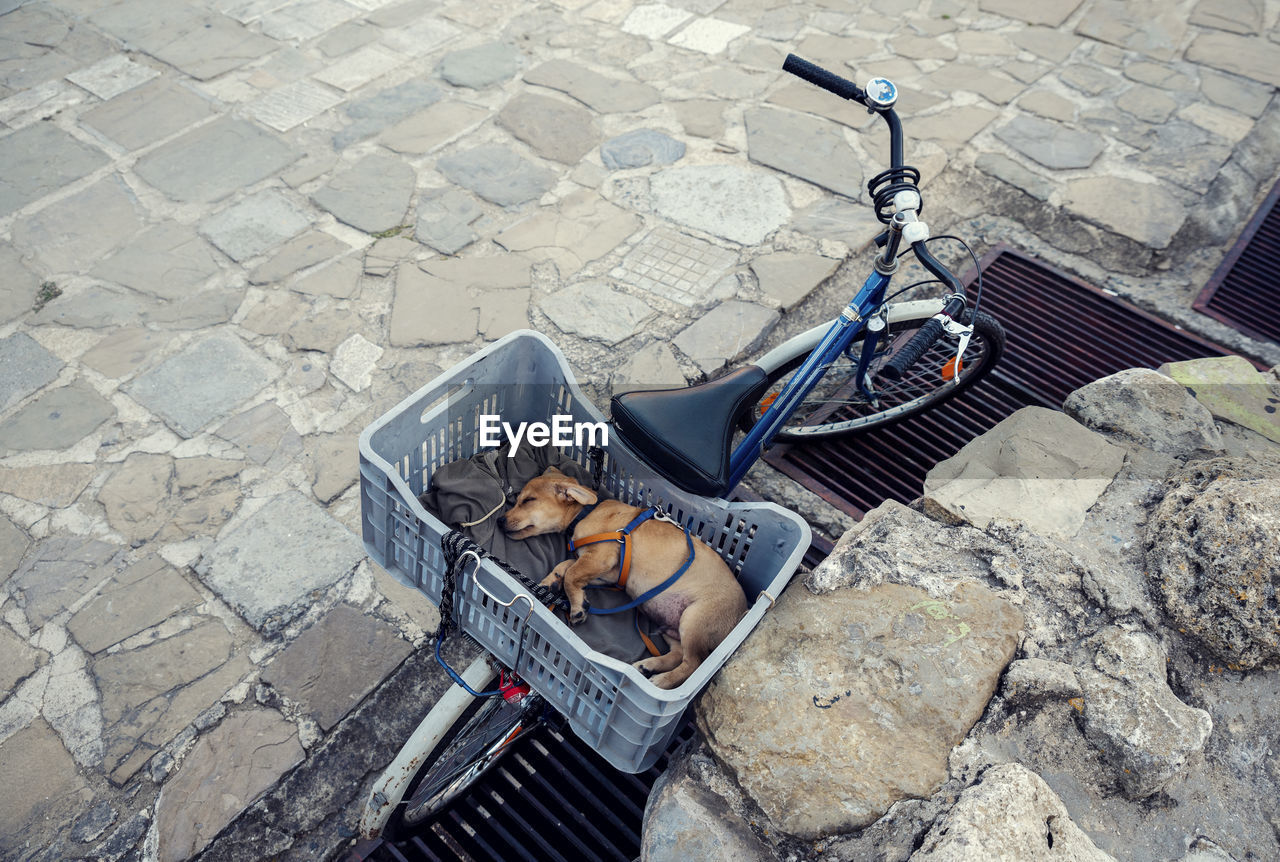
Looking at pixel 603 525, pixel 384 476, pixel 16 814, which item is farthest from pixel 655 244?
pixel 16 814

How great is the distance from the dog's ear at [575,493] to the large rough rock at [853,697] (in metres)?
0.71

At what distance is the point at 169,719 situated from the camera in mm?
2877

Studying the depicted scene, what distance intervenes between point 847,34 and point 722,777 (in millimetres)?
5890

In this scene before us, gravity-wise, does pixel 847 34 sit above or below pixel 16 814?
above

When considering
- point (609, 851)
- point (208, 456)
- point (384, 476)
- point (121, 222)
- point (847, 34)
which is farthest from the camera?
point (847, 34)

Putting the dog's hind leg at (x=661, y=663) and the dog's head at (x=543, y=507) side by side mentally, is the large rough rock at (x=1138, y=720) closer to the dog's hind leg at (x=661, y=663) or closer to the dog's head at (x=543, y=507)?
the dog's hind leg at (x=661, y=663)

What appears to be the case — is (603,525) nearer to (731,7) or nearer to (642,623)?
(642,623)

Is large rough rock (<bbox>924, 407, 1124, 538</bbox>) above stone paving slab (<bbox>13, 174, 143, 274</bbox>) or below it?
above

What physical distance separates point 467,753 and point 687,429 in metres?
1.29

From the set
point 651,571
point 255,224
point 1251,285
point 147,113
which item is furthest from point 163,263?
point 1251,285

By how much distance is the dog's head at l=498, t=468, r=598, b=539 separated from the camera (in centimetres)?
275

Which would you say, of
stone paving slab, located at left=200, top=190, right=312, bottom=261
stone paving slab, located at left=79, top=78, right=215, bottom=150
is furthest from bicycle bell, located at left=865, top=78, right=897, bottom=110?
stone paving slab, located at left=79, top=78, right=215, bottom=150

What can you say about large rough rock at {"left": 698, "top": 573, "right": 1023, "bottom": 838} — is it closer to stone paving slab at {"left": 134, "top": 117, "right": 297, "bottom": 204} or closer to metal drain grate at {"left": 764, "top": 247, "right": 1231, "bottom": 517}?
metal drain grate at {"left": 764, "top": 247, "right": 1231, "bottom": 517}

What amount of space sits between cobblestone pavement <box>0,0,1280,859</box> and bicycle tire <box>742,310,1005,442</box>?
41 cm
